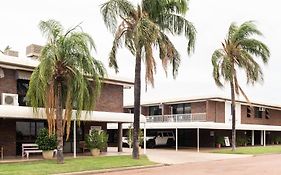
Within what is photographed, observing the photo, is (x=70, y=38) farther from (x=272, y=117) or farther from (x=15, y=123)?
(x=272, y=117)

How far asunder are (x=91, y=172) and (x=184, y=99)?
2591 centimetres

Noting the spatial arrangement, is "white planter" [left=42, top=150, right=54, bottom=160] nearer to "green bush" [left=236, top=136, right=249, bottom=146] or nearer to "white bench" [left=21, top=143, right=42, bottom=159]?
"white bench" [left=21, top=143, right=42, bottom=159]

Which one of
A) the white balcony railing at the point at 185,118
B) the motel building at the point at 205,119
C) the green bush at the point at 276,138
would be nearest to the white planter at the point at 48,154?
the motel building at the point at 205,119

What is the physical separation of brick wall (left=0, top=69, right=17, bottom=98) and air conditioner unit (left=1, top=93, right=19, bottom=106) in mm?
939

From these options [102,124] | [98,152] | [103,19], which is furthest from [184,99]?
[103,19]

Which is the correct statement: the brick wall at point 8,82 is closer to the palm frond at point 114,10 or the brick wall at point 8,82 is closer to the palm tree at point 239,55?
the palm frond at point 114,10

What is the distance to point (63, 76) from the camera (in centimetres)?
2111

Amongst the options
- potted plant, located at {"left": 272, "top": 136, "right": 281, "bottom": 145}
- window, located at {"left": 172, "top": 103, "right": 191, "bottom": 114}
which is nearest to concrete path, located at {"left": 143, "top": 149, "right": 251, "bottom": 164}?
window, located at {"left": 172, "top": 103, "right": 191, "bottom": 114}

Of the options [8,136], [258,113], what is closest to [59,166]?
[8,136]

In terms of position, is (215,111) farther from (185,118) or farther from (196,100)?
(185,118)

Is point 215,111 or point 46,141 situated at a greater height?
point 215,111

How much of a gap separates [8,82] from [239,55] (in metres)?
18.3

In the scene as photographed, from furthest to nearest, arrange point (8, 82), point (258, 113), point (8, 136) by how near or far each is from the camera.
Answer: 1. point (258, 113)
2. point (8, 136)
3. point (8, 82)

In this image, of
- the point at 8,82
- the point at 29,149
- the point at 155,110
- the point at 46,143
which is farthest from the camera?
the point at 155,110
